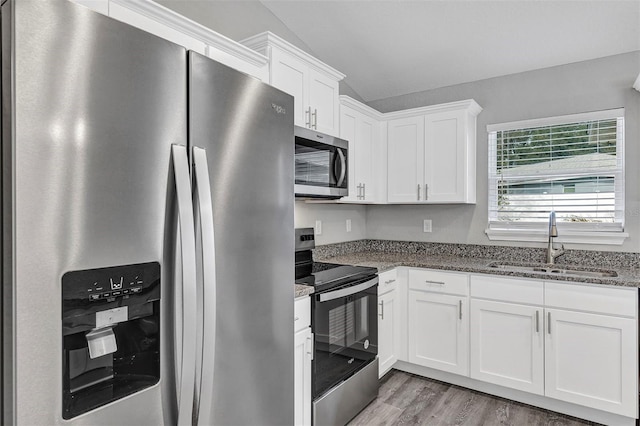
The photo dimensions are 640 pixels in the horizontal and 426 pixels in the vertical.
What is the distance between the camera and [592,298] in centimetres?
232

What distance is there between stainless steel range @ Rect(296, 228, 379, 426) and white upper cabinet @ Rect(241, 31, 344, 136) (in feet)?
2.64

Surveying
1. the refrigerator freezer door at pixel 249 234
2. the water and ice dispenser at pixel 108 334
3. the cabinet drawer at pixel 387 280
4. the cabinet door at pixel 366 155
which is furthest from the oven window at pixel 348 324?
the water and ice dispenser at pixel 108 334

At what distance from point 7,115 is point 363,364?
231cm

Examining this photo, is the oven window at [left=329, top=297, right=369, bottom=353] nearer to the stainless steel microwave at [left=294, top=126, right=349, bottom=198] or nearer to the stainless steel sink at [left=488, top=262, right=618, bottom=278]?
the stainless steel microwave at [left=294, top=126, right=349, bottom=198]

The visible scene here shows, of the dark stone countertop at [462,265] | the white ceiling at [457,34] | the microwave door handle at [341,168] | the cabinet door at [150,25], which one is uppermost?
the white ceiling at [457,34]

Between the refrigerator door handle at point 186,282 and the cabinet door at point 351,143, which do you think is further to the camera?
the cabinet door at point 351,143

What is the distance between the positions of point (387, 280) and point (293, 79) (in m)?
1.58

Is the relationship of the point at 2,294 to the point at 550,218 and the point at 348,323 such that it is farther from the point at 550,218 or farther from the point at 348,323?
the point at 550,218

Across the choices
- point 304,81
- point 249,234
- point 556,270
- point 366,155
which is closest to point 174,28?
point 249,234

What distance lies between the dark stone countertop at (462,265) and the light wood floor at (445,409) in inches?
35.8

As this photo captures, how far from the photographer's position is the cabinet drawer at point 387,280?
275 cm

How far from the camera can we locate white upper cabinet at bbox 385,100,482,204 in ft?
10.2

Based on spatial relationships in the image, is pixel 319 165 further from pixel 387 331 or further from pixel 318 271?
pixel 387 331

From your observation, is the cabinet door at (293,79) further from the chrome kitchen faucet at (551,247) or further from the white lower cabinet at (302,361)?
the chrome kitchen faucet at (551,247)
